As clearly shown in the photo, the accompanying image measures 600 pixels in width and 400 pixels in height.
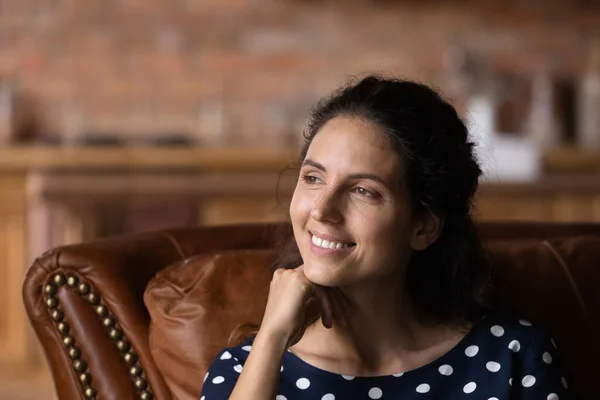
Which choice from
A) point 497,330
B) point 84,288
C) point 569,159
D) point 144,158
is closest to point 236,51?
point 144,158

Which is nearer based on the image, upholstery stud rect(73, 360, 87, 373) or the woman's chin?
the woman's chin

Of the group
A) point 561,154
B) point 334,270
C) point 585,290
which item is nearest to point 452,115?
point 334,270

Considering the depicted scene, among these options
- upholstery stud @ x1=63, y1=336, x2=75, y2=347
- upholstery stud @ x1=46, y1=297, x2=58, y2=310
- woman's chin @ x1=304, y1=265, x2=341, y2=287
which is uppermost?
woman's chin @ x1=304, y1=265, x2=341, y2=287

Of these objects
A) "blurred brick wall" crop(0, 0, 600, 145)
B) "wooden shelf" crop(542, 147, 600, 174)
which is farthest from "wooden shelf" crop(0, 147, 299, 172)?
"wooden shelf" crop(542, 147, 600, 174)

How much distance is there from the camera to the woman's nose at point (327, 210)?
4.87 feet

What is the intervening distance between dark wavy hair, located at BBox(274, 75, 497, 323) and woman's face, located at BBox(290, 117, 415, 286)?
3 cm

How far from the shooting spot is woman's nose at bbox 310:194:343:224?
1.48 m

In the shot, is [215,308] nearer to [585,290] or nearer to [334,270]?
Answer: [334,270]

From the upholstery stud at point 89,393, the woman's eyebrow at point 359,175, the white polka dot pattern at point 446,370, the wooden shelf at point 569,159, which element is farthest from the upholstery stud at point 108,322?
the wooden shelf at point 569,159

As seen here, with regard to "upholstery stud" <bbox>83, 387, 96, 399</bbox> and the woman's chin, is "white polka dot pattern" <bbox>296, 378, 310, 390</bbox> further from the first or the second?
"upholstery stud" <bbox>83, 387, 96, 399</bbox>

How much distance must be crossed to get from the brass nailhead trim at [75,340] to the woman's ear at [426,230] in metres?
0.50

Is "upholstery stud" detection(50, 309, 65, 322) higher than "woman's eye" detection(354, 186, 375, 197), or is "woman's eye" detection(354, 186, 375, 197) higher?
"woman's eye" detection(354, 186, 375, 197)

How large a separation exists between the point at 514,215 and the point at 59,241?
2.01m

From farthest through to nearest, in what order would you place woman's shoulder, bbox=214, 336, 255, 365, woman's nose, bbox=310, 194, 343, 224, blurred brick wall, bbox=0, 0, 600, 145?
blurred brick wall, bbox=0, 0, 600, 145, woman's shoulder, bbox=214, 336, 255, 365, woman's nose, bbox=310, 194, 343, 224
